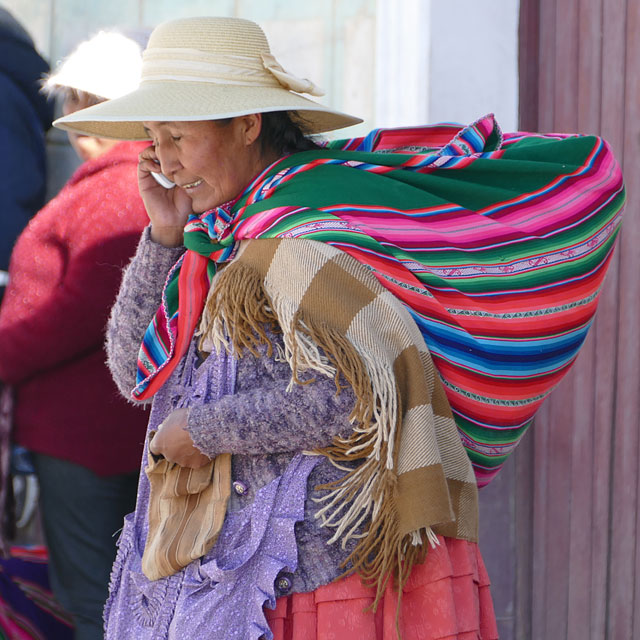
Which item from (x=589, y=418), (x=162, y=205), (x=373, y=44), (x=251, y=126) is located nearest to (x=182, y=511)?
(x=162, y=205)

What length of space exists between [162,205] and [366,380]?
78 centimetres

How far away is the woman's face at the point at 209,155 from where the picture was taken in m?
2.11

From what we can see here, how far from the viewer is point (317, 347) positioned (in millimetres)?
1856

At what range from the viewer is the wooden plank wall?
10.0ft

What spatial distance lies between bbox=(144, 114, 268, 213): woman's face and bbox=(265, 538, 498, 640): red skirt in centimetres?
87

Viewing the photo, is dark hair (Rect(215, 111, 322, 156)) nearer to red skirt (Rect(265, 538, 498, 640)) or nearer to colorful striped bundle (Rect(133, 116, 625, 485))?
colorful striped bundle (Rect(133, 116, 625, 485))

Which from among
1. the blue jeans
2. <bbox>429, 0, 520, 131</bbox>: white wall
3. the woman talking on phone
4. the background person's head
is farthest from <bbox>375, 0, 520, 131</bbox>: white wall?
the blue jeans

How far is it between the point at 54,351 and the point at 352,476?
4.38 ft

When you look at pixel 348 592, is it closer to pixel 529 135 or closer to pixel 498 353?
pixel 498 353

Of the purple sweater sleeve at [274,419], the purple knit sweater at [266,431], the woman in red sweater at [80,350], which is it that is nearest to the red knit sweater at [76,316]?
the woman in red sweater at [80,350]

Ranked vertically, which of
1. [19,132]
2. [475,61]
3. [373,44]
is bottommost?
[19,132]

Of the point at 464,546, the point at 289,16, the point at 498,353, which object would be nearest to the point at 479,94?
the point at 289,16

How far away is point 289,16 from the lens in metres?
4.04

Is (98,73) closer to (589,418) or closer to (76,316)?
(76,316)
